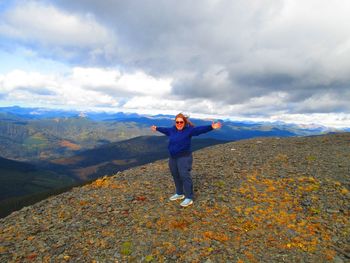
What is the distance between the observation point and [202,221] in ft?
36.0

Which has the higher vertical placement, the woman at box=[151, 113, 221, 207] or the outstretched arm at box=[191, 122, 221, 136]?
the outstretched arm at box=[191, 122, 221, 136]

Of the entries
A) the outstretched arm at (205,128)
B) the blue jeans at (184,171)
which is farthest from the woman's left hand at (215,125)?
the blue jeans at (184,171)

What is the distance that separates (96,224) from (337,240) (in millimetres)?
9760

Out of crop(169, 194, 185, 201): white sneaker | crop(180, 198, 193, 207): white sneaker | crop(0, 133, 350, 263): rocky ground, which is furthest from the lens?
crop(169, 194, 185, 201): white sneaker

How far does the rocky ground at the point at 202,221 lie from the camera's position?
905 cm

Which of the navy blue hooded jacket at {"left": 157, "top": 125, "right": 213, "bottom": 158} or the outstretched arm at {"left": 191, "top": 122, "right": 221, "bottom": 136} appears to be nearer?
the outstretched arm at {"left": 191, "top": 122, "right": 221, "bottom": 136}

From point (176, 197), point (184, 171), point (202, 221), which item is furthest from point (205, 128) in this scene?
point (202, 221)

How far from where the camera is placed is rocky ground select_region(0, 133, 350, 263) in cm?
905

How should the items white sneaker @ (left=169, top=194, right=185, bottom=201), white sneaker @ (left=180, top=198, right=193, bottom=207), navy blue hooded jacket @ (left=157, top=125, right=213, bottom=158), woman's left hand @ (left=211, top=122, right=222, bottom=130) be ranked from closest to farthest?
woman's left hand @ (left=211, top=122, right=222, bottom=130) < navy blue hooded jacket @ (left=157, top=125, right=213, bottom=158) < white sneaker @ (left=180, top=198, right=193, bottom=207) < white sneaker @ (left=169, top=194, right=185, bottom=201)

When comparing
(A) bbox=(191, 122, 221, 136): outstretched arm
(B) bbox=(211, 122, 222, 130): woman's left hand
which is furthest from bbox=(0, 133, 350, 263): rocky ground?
(B) bbox=(211, 122, 222, 130): woman's left hand

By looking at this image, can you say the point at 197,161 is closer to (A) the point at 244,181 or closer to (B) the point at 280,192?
(A) the point at 244,181

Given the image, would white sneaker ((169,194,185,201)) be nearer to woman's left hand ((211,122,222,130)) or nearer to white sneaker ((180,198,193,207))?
white sneaker ((180,198,193,207))

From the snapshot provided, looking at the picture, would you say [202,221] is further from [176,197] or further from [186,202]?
[176,197]

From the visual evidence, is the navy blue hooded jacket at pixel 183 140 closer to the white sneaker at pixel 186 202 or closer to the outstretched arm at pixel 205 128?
the outstretched arm at pixel 205 128
